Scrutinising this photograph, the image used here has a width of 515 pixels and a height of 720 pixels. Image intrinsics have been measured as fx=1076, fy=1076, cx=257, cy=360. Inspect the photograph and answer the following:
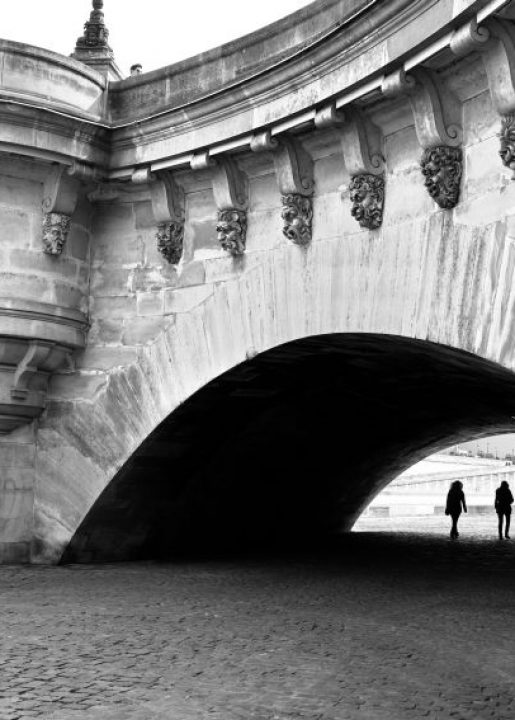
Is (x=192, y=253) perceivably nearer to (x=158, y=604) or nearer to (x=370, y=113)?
(x=370, y=113)

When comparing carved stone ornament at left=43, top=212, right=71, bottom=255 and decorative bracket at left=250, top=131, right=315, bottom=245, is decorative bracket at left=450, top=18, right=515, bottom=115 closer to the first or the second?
decorative bracket at left=250, top=131, right=315, bottom=245

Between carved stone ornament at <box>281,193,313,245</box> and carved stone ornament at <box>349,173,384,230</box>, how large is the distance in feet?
2.53

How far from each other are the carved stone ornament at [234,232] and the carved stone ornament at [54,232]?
6.48 ft

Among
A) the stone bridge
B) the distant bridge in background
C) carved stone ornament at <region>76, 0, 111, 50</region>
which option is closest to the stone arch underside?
the stone bridge

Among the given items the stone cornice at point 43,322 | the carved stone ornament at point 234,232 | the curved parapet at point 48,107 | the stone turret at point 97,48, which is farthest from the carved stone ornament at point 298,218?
the stone turret at point 97,48

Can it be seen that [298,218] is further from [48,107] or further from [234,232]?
[48,107]

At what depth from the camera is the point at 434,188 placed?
8.16 m

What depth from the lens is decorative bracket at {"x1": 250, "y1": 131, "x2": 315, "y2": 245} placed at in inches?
386

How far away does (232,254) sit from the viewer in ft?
35.3

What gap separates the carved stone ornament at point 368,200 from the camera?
8.95 meters

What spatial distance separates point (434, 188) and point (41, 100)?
16.4ft

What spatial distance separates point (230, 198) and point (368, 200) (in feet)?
6.86

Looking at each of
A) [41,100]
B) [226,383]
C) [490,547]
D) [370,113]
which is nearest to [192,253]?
[226,383]

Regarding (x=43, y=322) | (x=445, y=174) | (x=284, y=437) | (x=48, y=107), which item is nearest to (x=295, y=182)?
(x=445, y=174)
